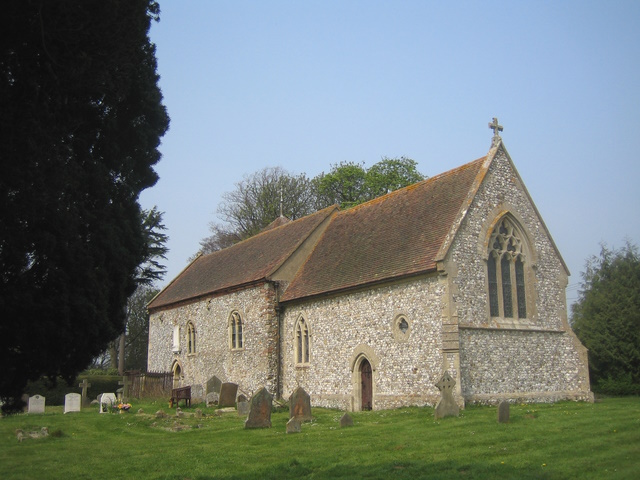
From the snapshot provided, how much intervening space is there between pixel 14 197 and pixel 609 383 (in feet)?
90.4

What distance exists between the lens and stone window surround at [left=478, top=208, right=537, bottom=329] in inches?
823

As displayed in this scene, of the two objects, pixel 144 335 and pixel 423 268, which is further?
pixel 144 335

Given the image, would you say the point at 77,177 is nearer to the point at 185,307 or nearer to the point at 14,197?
the point at 14,197

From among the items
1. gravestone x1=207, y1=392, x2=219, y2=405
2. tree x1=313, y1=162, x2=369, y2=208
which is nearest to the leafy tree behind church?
tree x1=313, y1=162, x2=369, y2=208

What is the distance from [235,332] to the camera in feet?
96.6

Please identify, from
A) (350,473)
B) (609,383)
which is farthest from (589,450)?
(609,383)

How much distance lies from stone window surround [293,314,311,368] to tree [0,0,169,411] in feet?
45.8

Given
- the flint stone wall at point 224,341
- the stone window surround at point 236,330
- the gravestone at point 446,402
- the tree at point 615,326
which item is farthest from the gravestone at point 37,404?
the tree at point 615,326

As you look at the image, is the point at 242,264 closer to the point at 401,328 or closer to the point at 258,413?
the point at 401,328

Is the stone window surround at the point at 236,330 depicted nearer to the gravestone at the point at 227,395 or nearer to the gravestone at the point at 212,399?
the gravestone at the point at 212,399

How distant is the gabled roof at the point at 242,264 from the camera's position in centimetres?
2886

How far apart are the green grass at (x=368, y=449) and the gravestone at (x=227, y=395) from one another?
6.37 meters

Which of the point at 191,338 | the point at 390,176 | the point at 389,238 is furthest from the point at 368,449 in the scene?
the point at 390,176

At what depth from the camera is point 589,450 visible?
469 inches
